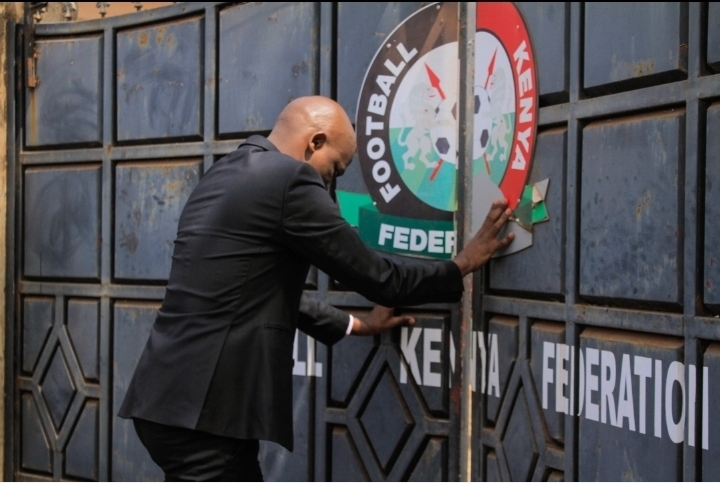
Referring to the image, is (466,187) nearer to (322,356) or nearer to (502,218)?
(502,218)

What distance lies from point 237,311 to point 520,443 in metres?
1.12

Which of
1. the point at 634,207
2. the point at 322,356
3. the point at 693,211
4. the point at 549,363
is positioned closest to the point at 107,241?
the point at 322,356

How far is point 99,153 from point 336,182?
1564mm

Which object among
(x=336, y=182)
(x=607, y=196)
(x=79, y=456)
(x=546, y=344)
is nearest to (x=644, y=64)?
(x=607, y=196)

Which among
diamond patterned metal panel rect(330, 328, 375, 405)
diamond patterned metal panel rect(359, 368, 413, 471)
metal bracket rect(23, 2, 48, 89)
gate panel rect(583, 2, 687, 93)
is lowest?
diamond patterned metal panel rect(359, 368, 413, 471)

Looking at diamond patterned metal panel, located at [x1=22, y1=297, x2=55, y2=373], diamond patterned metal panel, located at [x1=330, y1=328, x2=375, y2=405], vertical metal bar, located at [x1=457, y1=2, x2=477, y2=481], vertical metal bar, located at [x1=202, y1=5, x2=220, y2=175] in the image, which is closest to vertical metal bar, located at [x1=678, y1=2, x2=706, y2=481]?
vertical metal bar, located at [x1=457, y1=2, x2=477, y2=481]

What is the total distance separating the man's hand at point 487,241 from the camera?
3486mm

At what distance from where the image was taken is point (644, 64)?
2.92 metres

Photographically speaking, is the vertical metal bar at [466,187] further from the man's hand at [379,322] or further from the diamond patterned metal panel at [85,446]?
the diamond patterned metal panel at [85,446]

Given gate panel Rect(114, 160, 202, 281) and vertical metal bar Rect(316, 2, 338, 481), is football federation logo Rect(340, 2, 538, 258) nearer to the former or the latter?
vertical metal bar Rect(316, 2, 338, 481)

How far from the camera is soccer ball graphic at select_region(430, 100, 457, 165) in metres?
3.85

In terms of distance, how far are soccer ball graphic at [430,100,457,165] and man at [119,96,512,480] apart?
0.84 m

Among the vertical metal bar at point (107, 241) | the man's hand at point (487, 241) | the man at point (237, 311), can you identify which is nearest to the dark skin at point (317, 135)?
the man at point (237, 311)

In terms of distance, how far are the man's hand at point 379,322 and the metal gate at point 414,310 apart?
6 cm
